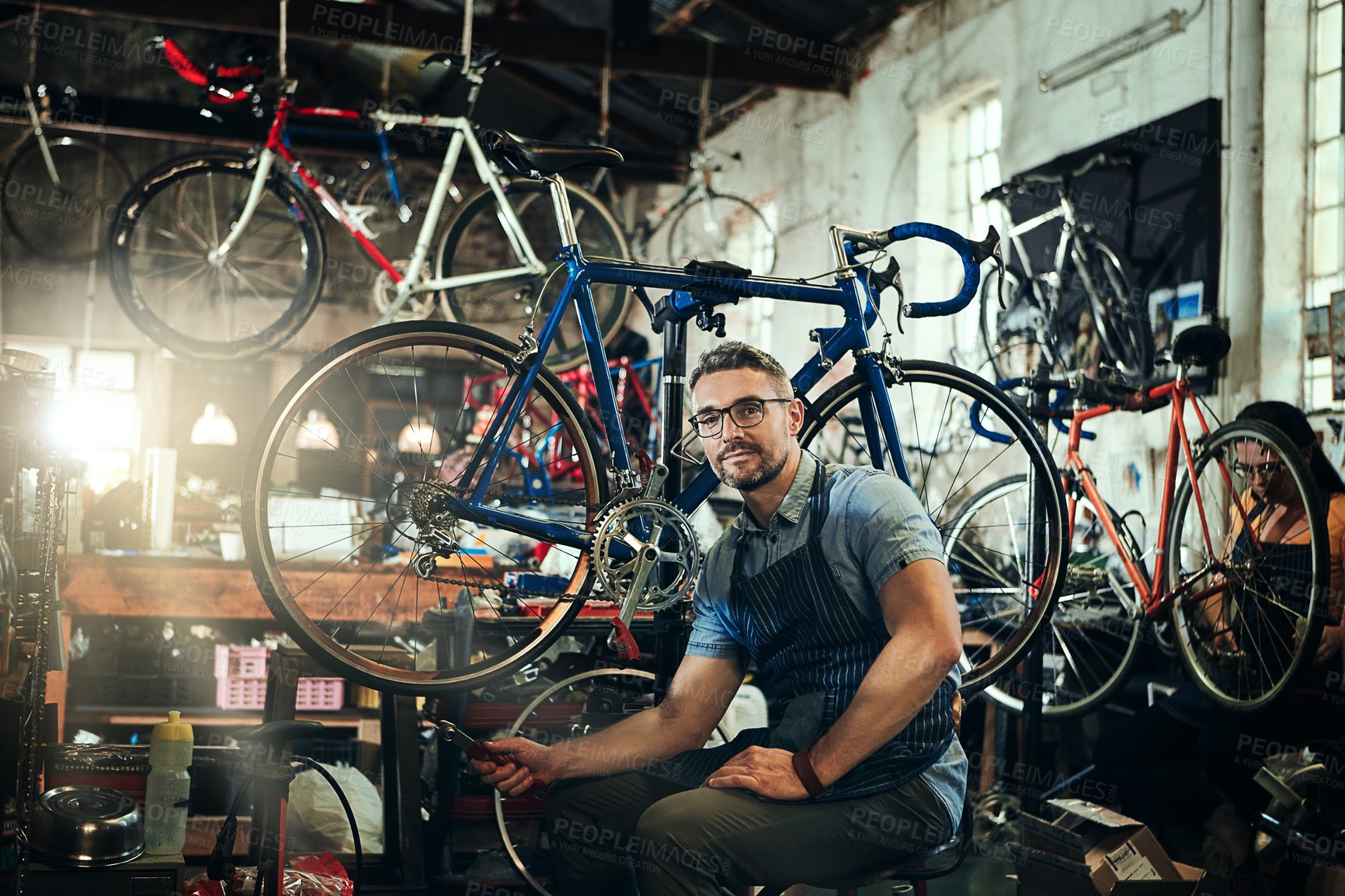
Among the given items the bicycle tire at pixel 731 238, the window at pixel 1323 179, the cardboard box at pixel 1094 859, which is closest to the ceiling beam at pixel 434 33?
the bicycle tire at pixel 731 238

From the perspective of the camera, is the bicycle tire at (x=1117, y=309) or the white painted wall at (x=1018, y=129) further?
the bicycle tire at (x=1117, y=309)

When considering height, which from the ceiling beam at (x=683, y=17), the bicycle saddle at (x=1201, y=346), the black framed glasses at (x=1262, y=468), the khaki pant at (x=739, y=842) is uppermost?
the ceiling beam at (x=683, y=17)

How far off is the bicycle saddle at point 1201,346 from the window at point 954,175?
2607 mm

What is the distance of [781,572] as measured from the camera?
7.04ft

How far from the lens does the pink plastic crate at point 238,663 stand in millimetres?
4555

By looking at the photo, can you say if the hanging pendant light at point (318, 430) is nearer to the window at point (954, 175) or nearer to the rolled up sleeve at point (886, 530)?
the window at point (954, 175)

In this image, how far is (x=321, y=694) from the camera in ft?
15.1

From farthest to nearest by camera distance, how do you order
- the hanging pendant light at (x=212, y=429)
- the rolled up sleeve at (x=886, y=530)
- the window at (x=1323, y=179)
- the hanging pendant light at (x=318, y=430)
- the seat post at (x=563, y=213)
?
the hanging pendant light at (x=318, y=430), the hanging pendant light at (x=212, y=429), the window at (x=1323, y=179), the seat post at (x=563, y=213), the rolled up sleeve at (x=886, y=530)

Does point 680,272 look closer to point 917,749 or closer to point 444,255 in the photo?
point 917,749

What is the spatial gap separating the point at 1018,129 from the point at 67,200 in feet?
26.5

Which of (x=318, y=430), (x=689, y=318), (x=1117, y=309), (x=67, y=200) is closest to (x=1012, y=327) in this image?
(x=1117, y=309)

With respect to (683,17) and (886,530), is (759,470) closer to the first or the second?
(886,530)

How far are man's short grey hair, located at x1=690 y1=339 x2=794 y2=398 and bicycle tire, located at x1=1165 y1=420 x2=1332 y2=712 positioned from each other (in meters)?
1.61

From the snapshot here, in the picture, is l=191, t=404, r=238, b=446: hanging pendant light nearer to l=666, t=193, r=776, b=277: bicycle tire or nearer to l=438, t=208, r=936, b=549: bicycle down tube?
l=666, t=193, r=776, b=277: bicycle tire
